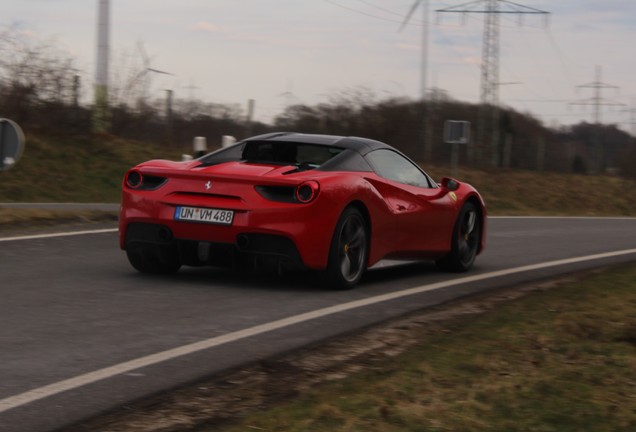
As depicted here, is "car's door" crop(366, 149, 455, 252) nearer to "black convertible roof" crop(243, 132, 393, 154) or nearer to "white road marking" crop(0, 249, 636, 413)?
"black convertible roof" crop(243, 132, 393, 154)

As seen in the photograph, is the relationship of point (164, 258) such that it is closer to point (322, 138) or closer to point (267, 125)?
point (322, 138)

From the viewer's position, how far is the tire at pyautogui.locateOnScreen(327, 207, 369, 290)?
9.04 metres

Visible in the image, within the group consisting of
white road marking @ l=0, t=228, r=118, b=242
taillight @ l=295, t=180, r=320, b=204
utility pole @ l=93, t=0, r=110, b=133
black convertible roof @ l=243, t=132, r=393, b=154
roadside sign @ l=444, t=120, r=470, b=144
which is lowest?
white road marking @ l=0, t=228, r=118, b=242

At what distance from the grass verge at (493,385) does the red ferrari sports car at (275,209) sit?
1463mm

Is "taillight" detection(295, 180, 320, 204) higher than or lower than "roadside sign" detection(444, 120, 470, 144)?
lower

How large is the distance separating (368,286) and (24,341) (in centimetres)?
388

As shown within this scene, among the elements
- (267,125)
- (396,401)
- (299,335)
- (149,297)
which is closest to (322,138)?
(149,297)

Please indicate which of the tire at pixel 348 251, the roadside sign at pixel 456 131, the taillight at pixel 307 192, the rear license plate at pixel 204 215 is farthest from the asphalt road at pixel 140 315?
the roadside sign at pixel 456 131

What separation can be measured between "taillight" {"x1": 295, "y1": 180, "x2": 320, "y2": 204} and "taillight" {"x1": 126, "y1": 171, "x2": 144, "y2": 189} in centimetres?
132

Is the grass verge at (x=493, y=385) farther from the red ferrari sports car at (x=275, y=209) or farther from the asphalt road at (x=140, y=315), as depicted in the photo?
Answer: the red ferrari sports car at (x=275, y=209)

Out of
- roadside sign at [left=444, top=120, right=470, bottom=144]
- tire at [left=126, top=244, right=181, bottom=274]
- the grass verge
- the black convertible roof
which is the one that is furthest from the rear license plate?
roadside sign at [left=444, top=120, right=470, bottom=144]

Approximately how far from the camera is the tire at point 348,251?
904cm

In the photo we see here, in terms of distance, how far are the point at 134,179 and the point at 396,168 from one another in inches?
94.9

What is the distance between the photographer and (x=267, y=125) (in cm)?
3434
